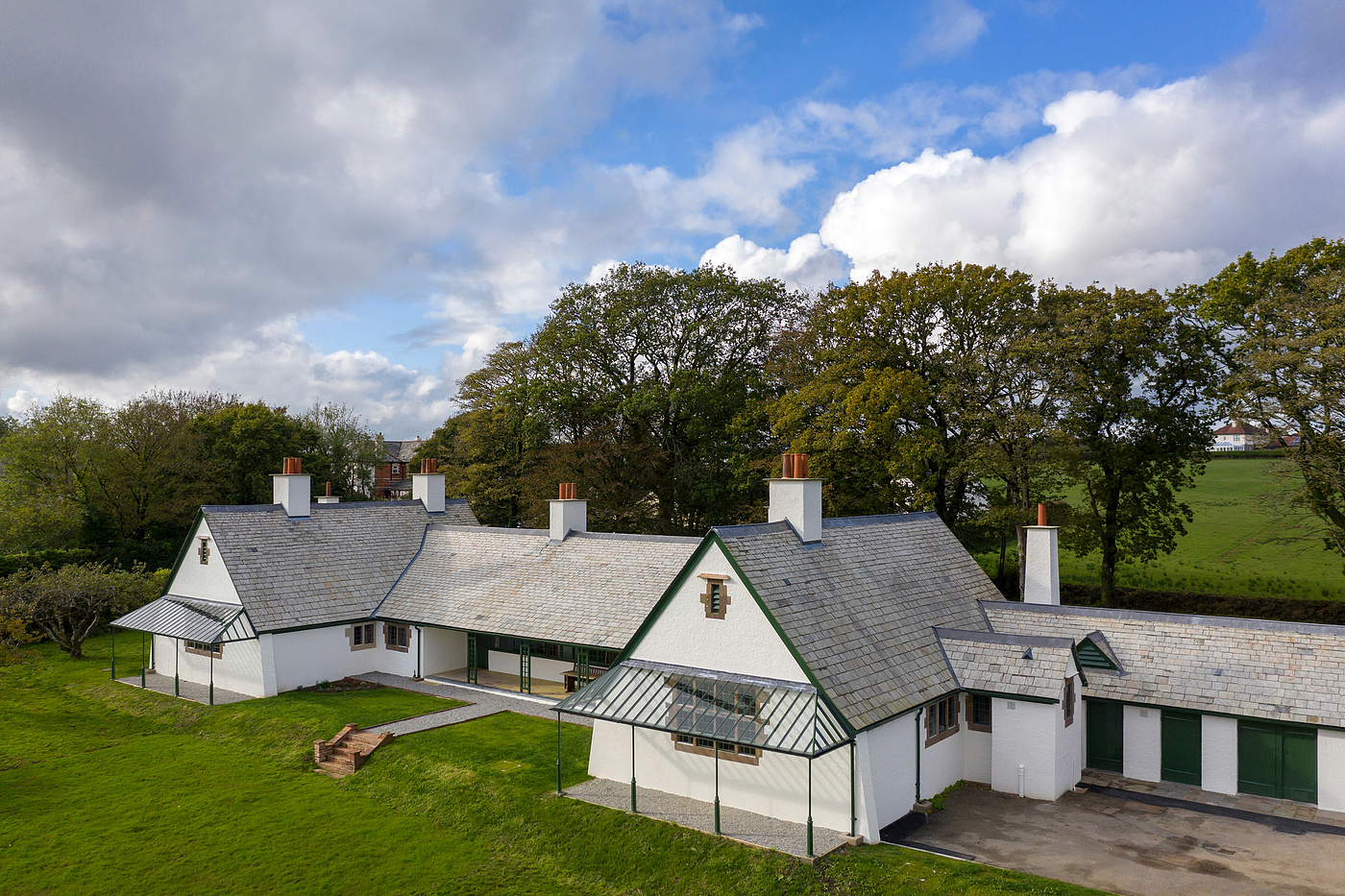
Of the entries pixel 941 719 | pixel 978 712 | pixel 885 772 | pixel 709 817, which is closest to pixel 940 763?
pixel 941 719

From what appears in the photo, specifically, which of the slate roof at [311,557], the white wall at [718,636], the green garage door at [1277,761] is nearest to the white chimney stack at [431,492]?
the slate roof at [311,557]

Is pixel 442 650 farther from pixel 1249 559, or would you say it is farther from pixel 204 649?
pixel 1249 559

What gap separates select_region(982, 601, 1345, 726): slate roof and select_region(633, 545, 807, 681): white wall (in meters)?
7.73

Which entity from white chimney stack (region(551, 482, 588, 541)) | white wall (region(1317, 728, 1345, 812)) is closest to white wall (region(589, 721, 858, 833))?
white wall (region(1317, 728, 1345, 812))

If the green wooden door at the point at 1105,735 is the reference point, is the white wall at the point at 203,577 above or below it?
above

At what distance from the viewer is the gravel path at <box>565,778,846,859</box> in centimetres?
1330

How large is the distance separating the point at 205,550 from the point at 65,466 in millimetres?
24293

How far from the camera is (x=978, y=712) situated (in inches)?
664

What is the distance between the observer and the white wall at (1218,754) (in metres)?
15.7

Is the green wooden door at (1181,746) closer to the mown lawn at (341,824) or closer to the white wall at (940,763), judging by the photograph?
the white wall at (940,763)

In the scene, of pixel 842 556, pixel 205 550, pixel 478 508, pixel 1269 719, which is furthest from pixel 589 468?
pixel 1269 719

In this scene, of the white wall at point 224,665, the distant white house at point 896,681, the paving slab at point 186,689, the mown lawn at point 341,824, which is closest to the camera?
the mown lawn at point 341,824

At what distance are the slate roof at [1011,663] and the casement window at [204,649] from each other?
2156 cm

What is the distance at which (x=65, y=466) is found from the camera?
138ft
